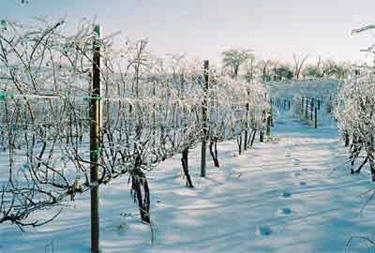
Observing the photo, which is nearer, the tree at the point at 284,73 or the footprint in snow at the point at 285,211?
the footprint in snow at the point at 285,211

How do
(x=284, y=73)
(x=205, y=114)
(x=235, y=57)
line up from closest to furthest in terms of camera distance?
(x=205, y=114) → (x=235, y=57) → (x=284, y=73)

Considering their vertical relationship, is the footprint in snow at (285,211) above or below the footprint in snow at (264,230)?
above

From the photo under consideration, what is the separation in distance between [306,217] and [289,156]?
3815 mm

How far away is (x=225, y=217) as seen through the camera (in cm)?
312

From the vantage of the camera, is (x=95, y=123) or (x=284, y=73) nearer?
(x=95, y=123)

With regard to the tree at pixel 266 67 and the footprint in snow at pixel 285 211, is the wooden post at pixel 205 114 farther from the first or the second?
the tree at pixel 266 67

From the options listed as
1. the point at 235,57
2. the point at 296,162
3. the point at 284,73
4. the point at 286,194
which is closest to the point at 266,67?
the point at 284,73

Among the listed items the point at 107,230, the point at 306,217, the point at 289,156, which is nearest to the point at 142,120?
the point at 107,230

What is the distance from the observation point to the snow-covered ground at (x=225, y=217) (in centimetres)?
251

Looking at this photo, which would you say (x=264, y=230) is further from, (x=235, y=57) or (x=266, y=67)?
(x=266, y=67)

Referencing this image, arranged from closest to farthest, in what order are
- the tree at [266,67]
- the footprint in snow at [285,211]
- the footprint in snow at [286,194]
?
1. the footprint in snow at [285,211]
2. the footprint in snow at [286,194]
3. the tree at [266,67]

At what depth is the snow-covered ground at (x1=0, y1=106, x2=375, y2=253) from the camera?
2512mm

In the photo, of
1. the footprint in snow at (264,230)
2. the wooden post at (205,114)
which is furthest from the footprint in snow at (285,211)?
the wooden post at (205,114)

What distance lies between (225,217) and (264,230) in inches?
16.8
